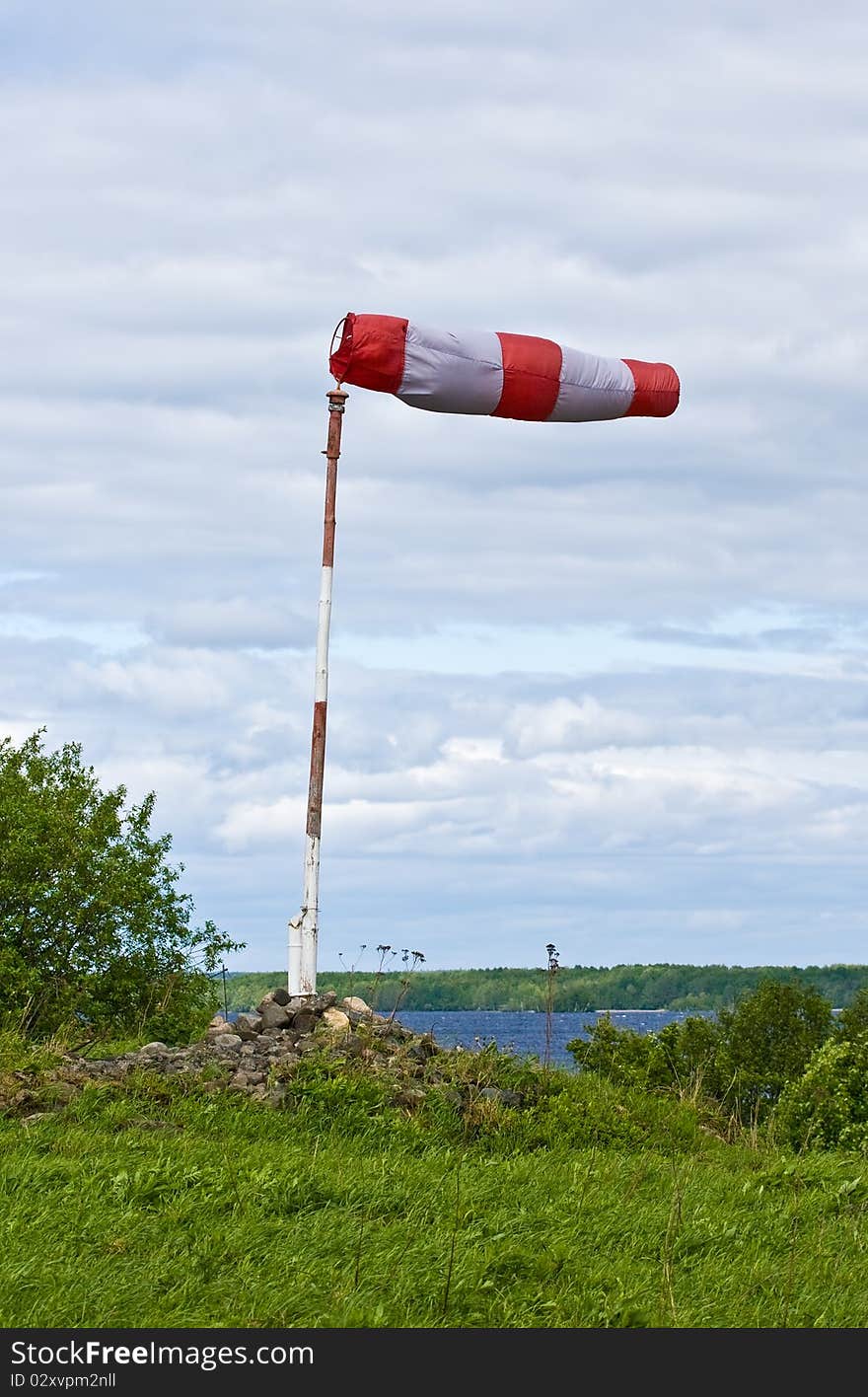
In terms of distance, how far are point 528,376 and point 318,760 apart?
5.28 metres

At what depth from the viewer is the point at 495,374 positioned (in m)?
16.6

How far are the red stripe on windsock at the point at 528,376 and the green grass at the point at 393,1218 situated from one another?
26.6 ft

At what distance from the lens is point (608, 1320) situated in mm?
7512

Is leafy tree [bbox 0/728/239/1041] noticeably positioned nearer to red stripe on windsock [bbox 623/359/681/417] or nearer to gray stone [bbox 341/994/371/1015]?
gray stone [bbox 341/994/371/1015]

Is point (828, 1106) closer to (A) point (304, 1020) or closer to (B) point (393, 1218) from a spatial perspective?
(A) point (304, 1020)

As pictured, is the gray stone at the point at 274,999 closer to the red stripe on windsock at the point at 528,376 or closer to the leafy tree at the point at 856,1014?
the red stripe on windsock at the point at 528,376

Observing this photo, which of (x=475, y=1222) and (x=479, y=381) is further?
(x=479, y=381)

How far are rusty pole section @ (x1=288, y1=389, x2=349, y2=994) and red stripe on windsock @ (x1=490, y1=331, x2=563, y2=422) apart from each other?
6.83 ft

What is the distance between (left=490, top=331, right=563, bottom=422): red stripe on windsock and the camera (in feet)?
54.9

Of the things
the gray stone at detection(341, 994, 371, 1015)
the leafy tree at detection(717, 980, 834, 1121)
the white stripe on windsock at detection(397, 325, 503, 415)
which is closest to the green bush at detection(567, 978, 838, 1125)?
the leafy tree at detection(717, 980, 834, 1121)

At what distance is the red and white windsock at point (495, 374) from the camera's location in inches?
630

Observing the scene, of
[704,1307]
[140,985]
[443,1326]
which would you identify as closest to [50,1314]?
[443,1326]

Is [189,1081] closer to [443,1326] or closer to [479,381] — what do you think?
[443,1326]

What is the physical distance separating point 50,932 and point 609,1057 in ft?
23.3
